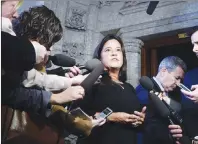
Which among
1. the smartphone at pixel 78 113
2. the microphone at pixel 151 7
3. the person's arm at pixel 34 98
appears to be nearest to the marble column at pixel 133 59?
the microphone at pixel 151 7

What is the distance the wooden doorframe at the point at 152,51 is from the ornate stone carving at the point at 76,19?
1.44 ft

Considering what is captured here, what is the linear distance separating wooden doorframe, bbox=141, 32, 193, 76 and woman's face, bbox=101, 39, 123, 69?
616 millimetres

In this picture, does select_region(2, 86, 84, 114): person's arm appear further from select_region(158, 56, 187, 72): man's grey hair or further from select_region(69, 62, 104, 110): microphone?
select_region(158, 56, 187, 72): man's grey hair

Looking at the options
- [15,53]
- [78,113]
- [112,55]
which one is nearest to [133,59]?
[112,55]

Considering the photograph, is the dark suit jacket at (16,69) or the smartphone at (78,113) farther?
the smartphone at (78,113)

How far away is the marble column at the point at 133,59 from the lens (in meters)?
1.88

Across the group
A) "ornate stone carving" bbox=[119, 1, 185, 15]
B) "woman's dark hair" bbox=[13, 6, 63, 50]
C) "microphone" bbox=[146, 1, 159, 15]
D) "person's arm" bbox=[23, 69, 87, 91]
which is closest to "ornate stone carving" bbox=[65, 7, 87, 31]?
"ornate stone carving" bbox=[119, 1, 185, 15]

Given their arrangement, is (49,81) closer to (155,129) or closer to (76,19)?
(155,129)

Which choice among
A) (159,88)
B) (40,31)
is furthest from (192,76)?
(40,31)

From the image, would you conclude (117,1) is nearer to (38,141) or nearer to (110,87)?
(110,87)

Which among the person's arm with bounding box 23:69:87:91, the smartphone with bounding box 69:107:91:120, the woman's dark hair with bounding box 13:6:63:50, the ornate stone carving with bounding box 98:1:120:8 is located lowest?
the smartphone with bounding box 69:107:91:120

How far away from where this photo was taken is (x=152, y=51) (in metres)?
1.93

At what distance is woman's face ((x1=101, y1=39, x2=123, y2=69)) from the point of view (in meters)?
1.30

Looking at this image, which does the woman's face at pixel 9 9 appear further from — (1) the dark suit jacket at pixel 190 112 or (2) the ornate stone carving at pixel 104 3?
(2) the ornate stone carving at pixel 104 3
